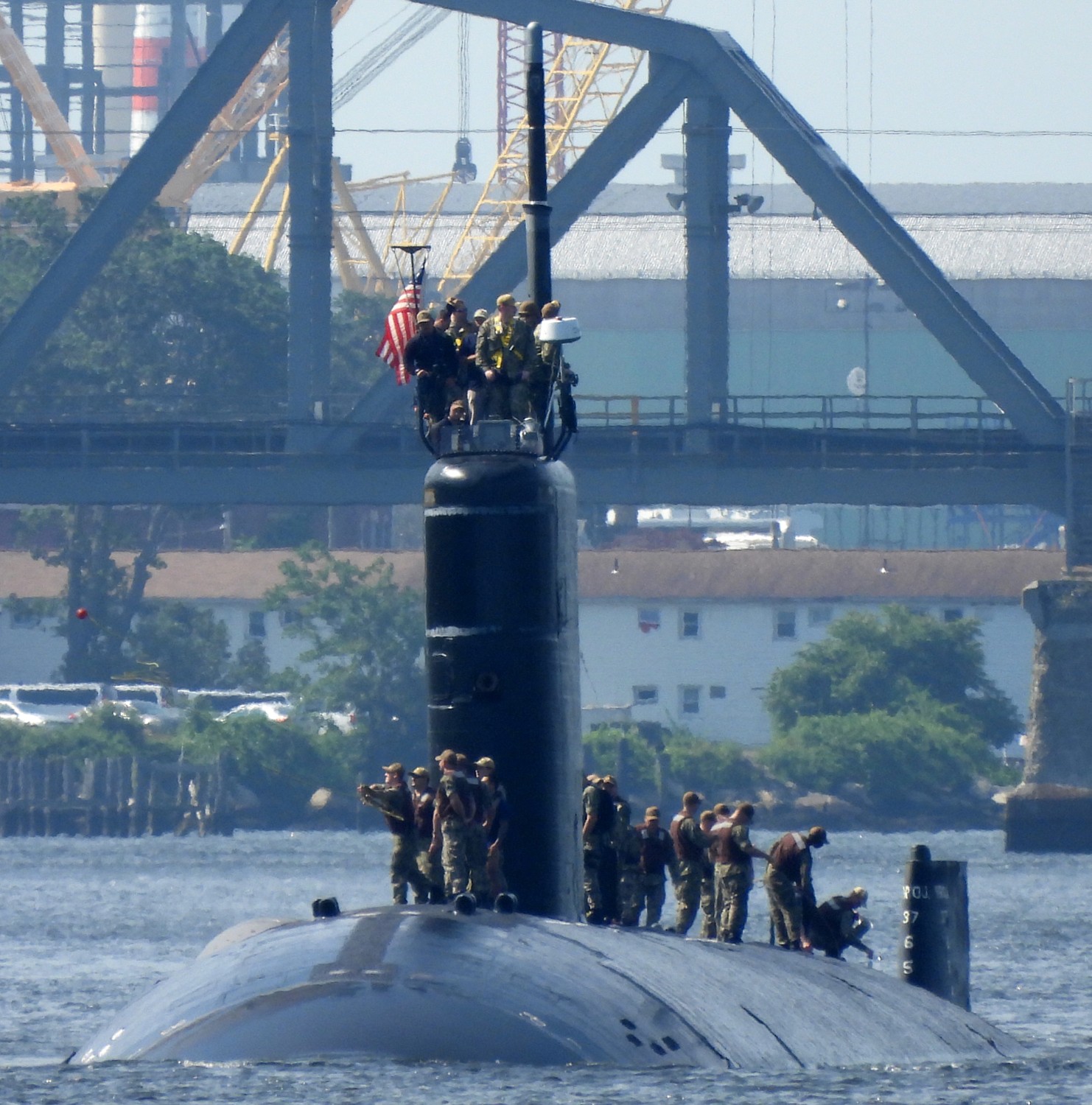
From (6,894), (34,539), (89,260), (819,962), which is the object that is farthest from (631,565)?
(819,962)

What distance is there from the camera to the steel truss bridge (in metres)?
68.0

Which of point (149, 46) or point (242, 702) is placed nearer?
point (242, 702)

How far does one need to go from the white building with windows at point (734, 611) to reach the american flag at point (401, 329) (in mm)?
71745

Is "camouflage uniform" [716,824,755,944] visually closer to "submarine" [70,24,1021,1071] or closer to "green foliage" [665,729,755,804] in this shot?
"submarine" [70,24,1021,1071]

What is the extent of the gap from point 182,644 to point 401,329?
8026 cm

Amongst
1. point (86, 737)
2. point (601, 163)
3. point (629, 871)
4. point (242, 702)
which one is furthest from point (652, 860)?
point (242, 702)

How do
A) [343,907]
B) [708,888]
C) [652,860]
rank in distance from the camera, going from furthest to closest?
[343,907] → [708,888] → [652,860]

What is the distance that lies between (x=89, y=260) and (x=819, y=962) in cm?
5468

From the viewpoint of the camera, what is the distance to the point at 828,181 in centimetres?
7156

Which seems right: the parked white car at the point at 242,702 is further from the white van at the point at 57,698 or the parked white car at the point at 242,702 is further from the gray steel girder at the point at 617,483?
the gray steel girder at the point at 617,483

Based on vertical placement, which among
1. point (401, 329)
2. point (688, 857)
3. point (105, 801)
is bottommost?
point (105, 801)

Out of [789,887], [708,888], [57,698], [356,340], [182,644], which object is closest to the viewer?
[789,887]

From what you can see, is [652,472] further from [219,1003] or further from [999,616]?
[219,1003]

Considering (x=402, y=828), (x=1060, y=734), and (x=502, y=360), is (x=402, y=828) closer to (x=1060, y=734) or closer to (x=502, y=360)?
(x=502, y=360)
